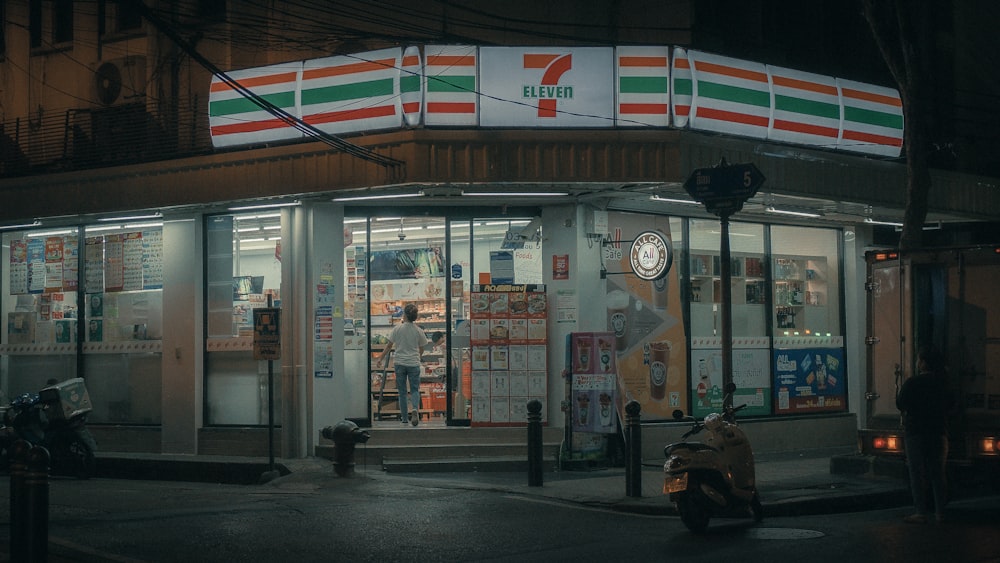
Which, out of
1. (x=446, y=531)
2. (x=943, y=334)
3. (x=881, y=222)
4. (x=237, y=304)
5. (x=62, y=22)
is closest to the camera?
(x=446, y=531)

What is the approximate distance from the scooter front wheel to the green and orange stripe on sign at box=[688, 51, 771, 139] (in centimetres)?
673

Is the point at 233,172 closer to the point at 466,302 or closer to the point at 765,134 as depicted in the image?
the point at 466,302

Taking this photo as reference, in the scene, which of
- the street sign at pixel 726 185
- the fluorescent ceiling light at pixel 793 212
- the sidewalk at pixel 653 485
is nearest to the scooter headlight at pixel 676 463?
the sidewalk at pixel 653 485

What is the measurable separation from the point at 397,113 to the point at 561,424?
5.43 m

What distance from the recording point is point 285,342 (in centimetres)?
1670

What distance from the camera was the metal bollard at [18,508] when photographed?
323 inches

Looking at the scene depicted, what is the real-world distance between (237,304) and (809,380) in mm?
10409

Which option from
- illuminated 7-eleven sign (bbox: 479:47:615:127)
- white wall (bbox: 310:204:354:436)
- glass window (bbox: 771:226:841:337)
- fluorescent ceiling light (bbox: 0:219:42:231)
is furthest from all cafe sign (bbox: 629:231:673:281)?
fluorescent ceiling light (bbox: 0:219:42:231)

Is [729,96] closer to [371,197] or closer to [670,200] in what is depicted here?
[670,200]

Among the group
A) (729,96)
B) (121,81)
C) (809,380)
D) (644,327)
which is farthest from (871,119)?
(121,81)

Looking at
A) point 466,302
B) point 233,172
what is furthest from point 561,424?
point 233,172

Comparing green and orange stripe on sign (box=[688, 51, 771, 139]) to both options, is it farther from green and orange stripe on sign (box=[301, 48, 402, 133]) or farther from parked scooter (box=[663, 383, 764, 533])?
parked scooter (box=[663, 383, 764, 533])

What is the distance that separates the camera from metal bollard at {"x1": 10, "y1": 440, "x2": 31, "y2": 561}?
8.20m

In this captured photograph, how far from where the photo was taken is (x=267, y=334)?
1514 centimetres
